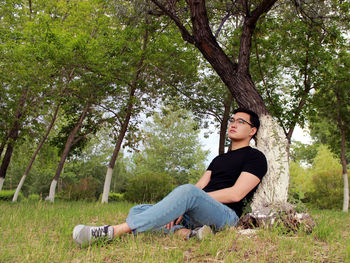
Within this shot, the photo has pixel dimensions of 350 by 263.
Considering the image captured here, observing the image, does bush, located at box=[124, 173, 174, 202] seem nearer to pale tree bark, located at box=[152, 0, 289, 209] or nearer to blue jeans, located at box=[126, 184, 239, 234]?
pale tree bark, located at box=[152, 0, 289, 209]

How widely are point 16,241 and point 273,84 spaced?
11312mm

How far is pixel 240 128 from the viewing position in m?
4.29

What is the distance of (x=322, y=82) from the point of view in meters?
Answer: 10.9

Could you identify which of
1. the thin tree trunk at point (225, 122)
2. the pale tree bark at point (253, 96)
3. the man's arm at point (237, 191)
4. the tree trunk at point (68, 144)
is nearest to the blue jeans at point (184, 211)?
the man's arm at point (237, 191)

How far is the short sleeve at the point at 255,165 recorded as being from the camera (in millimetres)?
3604

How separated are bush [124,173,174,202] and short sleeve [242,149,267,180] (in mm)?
12045

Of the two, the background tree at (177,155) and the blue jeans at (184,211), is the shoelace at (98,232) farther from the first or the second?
the background tree at (177,155)

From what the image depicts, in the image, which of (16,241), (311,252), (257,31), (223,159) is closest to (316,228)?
(311,252)

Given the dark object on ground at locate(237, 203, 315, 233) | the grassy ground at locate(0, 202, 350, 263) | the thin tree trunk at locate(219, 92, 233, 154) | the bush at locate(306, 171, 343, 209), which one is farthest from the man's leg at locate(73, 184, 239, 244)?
the bush at locate(306, 171, 343, 209)

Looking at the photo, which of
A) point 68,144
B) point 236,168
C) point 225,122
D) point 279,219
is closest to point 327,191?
point 225,122

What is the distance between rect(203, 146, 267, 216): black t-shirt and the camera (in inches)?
144

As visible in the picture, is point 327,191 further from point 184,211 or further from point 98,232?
point 98,232

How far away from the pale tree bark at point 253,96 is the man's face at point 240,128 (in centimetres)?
96

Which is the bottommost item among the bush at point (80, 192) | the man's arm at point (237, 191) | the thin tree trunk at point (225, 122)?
the bush at point (80, 192)
